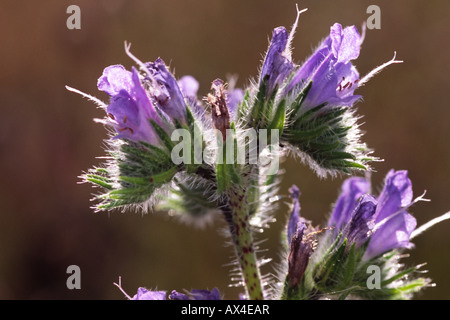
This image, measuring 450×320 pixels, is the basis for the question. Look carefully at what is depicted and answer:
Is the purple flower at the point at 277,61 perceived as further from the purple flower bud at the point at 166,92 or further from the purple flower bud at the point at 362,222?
the purple flower bud at the point at 362,222

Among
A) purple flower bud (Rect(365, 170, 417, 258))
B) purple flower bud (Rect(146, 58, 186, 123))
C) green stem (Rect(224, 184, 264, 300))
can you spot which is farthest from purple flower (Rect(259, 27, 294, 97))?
purple flower bud (Rect(365, 170, 417, 258))

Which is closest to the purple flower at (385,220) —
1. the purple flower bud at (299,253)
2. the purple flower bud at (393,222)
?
the purple flower bud at (393,222)

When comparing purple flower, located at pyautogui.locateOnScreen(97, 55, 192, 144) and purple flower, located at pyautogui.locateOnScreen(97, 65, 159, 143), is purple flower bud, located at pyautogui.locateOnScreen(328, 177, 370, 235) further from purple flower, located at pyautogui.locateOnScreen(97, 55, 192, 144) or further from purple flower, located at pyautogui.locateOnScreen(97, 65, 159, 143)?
purple flower, located at pyautogui.locateOnScreen(97, 65, 159, 143)

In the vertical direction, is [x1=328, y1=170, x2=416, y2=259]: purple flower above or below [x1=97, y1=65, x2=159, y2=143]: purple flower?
below

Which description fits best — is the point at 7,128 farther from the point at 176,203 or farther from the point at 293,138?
the point at 293,138

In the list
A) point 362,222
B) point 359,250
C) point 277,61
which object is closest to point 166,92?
point 277,61

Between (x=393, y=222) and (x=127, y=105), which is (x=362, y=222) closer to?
(x=393, y=222)
